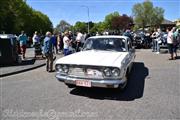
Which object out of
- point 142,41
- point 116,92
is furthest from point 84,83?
point 142,41

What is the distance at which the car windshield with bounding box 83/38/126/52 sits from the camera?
9648 mm

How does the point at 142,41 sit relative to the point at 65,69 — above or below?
above

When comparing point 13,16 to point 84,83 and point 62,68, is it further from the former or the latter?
point 84,83

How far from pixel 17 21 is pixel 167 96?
5320cm

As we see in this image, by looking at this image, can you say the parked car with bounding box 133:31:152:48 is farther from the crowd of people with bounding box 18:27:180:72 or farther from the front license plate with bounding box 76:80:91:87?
the front license plate with bounding box 76:80:91:87

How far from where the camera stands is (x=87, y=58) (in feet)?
26.9

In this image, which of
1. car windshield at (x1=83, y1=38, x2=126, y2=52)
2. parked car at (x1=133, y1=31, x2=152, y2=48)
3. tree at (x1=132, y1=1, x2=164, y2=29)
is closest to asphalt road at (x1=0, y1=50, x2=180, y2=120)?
car windshield at (x1=83, y1=38, x2=126, y2=52)

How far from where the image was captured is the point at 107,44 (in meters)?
9.83

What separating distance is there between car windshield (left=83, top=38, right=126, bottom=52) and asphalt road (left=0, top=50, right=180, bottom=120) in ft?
3.98

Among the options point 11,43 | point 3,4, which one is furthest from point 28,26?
point 11,43

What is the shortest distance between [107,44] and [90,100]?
2.86 meters

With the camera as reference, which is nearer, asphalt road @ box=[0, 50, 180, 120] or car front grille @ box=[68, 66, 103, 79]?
Answer: asphalt road @ box=[0, 50, 180, 120]

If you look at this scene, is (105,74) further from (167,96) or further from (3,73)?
(3,73)

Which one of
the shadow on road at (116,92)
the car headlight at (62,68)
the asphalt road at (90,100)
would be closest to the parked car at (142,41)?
the asphalt road at (90,100)
